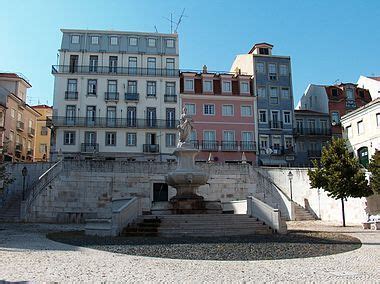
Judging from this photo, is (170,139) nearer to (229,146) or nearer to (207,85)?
(229,146)

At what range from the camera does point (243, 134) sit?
153 ft

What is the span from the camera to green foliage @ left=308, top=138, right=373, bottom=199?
75.2 ft

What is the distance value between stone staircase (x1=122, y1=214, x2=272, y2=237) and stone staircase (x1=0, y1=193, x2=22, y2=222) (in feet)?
45.5

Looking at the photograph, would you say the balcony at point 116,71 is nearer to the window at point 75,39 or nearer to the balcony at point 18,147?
the window at point 75,39

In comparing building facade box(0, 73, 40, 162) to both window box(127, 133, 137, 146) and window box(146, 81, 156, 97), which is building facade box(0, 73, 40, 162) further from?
window box(146, 81, 156, 97)

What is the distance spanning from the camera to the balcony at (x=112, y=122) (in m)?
43.6

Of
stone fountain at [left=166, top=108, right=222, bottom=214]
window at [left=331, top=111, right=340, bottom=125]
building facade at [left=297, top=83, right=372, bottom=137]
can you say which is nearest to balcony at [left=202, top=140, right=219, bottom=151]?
building facade at [left=297, top=83, right=372, bottom=137]

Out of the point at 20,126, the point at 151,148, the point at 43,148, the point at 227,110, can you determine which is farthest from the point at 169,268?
the point at 43,148

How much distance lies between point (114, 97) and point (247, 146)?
1525 centimetres

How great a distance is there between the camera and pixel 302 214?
30812 millimetres

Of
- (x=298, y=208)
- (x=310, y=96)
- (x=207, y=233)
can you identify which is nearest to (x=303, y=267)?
(x=207, y=233)

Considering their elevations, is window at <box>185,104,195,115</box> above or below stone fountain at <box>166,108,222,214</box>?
above

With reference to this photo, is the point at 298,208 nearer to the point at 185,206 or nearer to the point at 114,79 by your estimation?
the point at 185,206

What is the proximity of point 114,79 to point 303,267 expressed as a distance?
39303 mm
